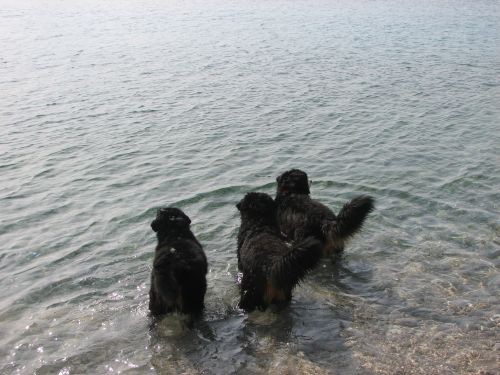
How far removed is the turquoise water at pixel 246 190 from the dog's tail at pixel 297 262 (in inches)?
33.4

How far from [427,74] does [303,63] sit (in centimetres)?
537

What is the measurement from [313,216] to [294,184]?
1089 millimetres

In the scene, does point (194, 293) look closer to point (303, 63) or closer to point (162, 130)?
point (162, 130)

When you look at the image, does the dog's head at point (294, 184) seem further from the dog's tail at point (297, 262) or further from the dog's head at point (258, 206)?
the dog's tail at point (297, 262)

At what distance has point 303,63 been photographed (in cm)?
2294

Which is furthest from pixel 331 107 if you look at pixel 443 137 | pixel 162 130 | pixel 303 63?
pixel 303 63

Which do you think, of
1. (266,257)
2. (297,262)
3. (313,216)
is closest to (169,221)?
(266,257)

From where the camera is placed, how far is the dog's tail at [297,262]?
231 inches

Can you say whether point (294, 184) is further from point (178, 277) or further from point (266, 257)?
point (178, 277)

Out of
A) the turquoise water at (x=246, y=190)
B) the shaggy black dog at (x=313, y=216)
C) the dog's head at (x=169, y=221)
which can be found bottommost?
the turquoise water at (x=246, y=190)

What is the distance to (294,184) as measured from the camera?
28.7 feet

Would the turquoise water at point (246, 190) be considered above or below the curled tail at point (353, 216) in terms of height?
below

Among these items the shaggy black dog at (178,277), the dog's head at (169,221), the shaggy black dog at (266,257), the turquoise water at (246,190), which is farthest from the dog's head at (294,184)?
the shaggy black dog at (178,277)

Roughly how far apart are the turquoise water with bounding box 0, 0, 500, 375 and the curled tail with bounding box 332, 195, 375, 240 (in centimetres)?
93
